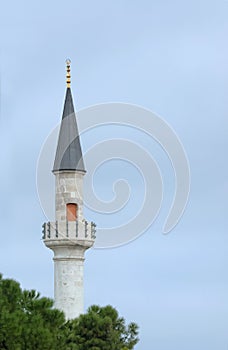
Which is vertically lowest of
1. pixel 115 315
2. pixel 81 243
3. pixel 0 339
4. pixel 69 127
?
pixel 0 339

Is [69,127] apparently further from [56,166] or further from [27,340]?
[27,340]

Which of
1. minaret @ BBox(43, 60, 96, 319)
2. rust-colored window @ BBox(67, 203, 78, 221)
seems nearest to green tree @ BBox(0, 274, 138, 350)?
minaret @ BBox(43, 60, 96, 319)

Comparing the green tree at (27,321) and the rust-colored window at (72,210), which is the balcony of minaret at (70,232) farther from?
the green tree at (27,321)

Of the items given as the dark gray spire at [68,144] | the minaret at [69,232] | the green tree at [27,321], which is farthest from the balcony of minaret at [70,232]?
the green tree at [27,321]

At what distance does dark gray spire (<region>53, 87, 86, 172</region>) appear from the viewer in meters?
52.6

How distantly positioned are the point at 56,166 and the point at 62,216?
6.17 ft

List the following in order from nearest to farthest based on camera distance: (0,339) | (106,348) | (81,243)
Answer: (0,339) → (106,348) → (81,243)

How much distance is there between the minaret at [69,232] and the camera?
5219 cm

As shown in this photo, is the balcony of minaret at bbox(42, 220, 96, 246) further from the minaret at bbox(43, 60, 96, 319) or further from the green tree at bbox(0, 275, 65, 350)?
the green tree at bbox(0, 275, 65, 350)

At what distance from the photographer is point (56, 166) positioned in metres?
52.8

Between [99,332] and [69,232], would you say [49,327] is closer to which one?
[99,332]

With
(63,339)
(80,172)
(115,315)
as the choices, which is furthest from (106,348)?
(80,172)

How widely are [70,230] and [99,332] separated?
19.8 ft

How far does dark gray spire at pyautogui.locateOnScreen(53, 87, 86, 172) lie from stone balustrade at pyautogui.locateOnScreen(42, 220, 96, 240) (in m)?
2.01
